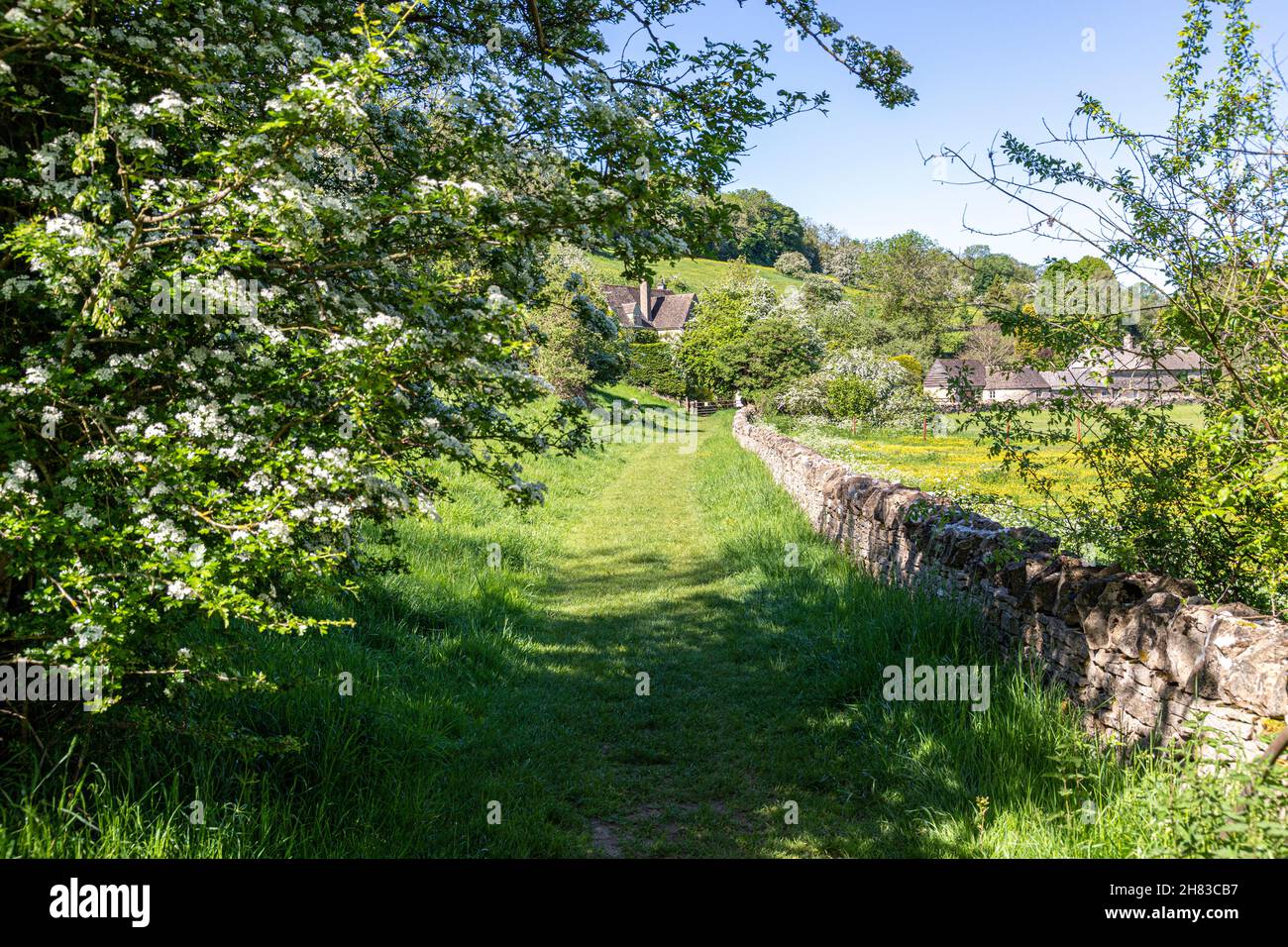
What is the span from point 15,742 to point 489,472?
8.84ft

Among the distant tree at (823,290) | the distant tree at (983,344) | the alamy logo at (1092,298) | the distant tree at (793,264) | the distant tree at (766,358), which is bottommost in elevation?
the alamy logo at (1092,298)

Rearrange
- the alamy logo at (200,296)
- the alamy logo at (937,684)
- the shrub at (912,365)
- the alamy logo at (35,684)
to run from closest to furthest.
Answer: the alamy logo at (200,296) < the alamy logo at (35,684) < the alamy logo at (937,684) < the shrub at (912,365)

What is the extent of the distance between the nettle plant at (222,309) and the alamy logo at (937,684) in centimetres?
370

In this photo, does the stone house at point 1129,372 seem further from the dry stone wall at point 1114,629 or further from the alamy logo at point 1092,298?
the dry stone wall at point 1114,629

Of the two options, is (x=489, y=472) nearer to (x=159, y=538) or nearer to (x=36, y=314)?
(x=159, y=538)

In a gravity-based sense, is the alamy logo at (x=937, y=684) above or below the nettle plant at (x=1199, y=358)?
below

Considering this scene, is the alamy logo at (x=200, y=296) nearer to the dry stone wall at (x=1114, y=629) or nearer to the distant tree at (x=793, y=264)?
the dry stone wall at (x=1114, y=629)

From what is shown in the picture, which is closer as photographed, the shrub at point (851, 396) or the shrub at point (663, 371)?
the shrub at point (851, 396)

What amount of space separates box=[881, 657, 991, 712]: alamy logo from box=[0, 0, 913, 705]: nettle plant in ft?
12.2

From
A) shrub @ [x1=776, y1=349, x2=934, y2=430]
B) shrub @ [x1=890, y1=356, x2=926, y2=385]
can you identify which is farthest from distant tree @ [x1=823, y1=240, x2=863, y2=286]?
shrub @ [x1=776, y1=349, x2=934, y2=430]

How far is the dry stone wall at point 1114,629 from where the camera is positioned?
3.96 metres
